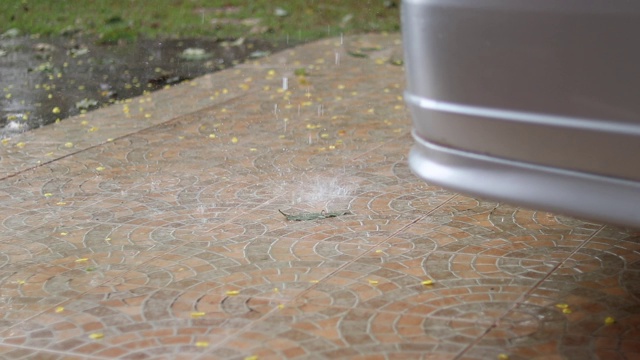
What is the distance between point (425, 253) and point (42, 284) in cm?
165

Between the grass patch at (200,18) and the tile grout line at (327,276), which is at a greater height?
the grass patch at (200,18)

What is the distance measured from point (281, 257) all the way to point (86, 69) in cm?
591

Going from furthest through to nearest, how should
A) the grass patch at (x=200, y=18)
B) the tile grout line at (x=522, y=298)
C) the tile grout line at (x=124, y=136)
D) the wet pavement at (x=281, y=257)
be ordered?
the grass patch at (x=200, y=18), the tile grout line at (x=124, y=136), the wet pavement at (x=281, y=257), the tile grout line at (x=522, y=298)

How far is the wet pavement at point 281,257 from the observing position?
12.0 feet

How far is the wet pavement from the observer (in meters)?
3.67

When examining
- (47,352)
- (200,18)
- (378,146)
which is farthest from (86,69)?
(47,352)

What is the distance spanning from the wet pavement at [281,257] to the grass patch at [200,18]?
15.6 ft

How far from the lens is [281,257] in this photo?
14.8 feet

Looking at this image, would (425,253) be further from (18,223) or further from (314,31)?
(314,31)

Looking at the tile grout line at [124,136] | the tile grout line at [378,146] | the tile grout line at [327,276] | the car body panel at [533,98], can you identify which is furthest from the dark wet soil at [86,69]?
the car body panel at [533,98]

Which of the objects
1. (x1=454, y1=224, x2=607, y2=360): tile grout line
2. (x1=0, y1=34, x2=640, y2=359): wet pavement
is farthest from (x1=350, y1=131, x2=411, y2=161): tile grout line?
(x1=454, y1=224, x2=607, y2=360): tile grout line

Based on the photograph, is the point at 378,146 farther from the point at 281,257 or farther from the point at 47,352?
the point at 47,352

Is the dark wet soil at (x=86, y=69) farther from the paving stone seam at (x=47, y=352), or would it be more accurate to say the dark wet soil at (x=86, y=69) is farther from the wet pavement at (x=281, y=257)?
the paving stone seam at (x=47, y=352)

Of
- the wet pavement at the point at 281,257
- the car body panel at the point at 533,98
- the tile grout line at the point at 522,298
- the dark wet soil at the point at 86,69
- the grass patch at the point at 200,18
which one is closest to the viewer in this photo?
the car body panel at the point at 533,98
